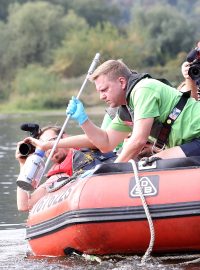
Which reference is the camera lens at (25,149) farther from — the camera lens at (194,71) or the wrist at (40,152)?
the camera lens at (194,71)

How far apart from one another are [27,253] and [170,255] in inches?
56.2

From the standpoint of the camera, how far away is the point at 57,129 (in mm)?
8203

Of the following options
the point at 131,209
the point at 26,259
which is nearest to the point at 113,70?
the point at 131,209

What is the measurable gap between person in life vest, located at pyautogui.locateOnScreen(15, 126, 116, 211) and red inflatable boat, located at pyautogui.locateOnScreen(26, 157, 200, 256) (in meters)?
1.05

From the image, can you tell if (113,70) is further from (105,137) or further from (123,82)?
A: (105,137)

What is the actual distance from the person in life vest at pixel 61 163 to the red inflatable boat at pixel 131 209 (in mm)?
1049

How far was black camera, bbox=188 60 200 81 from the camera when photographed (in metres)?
7.93

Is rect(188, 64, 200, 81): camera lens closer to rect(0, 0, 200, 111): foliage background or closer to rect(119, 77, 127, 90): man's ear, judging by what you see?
rect(119, 77, 127, 90): man's ear

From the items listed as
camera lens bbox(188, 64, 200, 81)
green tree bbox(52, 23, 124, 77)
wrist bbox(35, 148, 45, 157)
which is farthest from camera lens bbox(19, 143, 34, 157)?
green tree bbox(52, 23, 124, 77)

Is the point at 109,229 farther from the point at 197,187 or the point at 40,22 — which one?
the point at 40,22

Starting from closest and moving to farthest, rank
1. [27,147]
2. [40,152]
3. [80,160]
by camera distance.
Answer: [40,152] < [80,160] < [27,147]

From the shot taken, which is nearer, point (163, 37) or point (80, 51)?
point (80, 51)

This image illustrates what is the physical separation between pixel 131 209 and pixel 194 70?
1.85 meters

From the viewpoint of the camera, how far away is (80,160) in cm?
793
